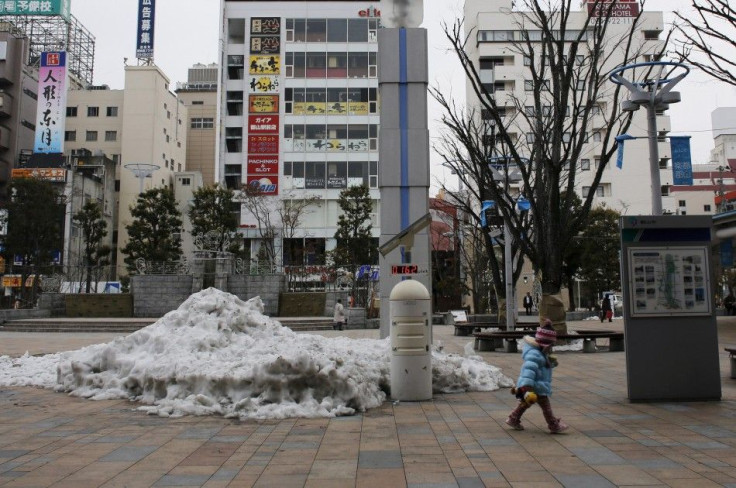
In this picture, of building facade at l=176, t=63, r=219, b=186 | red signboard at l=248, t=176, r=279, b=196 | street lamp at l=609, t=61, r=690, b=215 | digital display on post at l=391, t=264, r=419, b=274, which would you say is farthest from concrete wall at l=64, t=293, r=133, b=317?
building facade at l=176, t=63, r=219, b=186

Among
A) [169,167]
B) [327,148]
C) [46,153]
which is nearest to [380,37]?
[327,148]

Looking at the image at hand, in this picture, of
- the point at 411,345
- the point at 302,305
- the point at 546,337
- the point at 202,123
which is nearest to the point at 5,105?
the point at 202,123

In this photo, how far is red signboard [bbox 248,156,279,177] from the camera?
168ft

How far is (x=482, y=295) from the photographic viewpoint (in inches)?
1526

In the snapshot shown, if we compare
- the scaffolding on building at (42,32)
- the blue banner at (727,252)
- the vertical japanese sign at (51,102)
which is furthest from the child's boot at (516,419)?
the scaffolding on building at (42,32)

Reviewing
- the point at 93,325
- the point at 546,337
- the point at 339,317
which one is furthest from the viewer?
the point at 93,325

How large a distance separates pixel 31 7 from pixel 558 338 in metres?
63.1

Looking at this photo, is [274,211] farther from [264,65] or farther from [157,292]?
[157,292]

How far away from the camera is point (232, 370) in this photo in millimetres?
7863

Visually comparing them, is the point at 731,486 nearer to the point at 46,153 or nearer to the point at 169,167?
the point at 46,153

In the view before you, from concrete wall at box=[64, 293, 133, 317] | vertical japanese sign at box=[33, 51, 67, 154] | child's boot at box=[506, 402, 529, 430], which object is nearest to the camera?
child's boot at box=[506, 402, 529, 430]

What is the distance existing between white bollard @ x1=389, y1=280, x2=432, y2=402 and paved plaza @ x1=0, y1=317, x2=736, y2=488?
0.26m

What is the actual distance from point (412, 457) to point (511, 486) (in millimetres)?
1084

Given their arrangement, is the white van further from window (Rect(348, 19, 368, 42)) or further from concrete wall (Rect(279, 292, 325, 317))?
window (Rect(348, 19, 368, 42))
